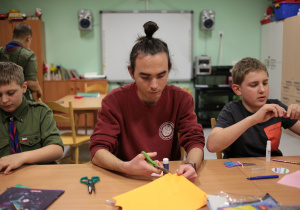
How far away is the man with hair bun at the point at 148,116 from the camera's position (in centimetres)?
125

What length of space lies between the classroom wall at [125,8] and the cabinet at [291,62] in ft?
3.43

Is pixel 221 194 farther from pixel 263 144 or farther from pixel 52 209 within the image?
pixel 263 144

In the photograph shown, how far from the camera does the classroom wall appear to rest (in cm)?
525

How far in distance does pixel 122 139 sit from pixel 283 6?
4.22 m

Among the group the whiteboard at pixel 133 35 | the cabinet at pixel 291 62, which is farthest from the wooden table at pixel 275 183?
the whiteboard at pixel 133 35

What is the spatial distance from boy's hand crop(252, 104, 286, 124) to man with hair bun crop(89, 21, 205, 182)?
284mm

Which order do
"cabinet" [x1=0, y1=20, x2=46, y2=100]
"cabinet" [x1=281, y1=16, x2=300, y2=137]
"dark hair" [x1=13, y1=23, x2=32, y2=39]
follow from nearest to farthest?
"dark hair" [x1=13, y1=23, x2=32, y2=39] < "cabinet" [x1=281, y1=16, x2=300, y2=137] < "cabinet" [x1=0, y1=20, x2=46, y2=100]

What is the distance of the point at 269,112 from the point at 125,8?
4.50 metres

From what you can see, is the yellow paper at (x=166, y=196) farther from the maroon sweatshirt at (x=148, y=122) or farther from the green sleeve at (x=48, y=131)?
the green sleeve at (x=48, y=131)

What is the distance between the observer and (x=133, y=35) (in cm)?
529

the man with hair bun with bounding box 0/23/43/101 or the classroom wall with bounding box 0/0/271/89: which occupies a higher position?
the classroom wall with bounding box 0/0/271/89

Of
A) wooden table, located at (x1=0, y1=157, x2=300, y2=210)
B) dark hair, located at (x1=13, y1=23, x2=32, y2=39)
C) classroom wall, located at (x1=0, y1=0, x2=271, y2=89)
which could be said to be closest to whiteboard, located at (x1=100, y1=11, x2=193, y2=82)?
classroom wall, located at (x1=0, y1=0, x2=271, y2=89)

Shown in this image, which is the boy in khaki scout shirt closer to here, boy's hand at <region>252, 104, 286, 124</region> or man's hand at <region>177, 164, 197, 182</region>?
man's hand at <region>177, 164, 197, 182</region>

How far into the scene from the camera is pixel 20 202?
35.9 inches
